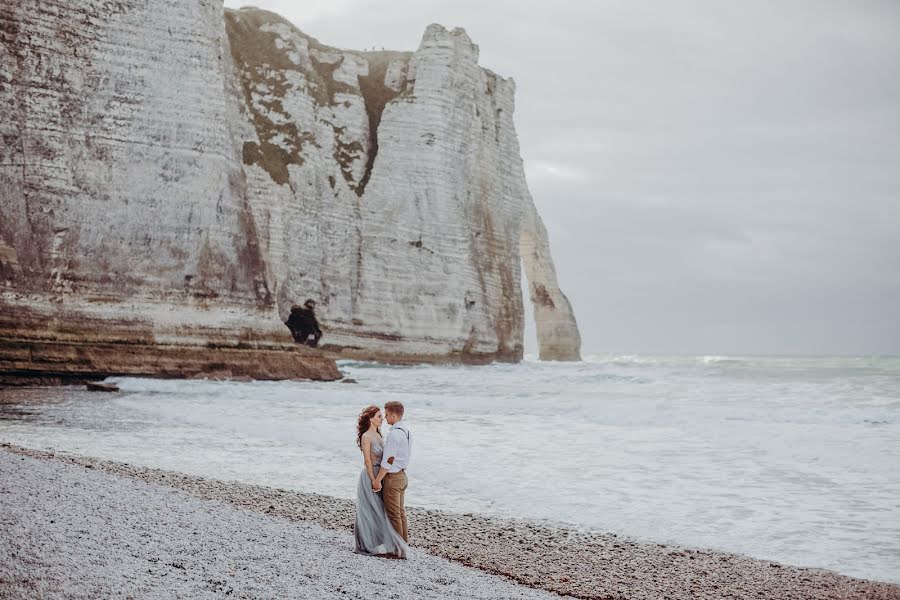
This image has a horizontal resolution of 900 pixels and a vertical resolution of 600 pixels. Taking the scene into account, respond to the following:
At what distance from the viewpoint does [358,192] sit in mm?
40938

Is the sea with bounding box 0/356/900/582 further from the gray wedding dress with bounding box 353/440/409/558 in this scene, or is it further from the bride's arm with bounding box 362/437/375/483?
the bride's arm with bounding box 362/437/375/483

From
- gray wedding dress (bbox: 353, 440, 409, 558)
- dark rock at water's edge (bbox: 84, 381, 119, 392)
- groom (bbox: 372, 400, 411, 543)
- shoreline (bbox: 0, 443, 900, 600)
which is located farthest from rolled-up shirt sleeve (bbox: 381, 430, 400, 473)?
dark rock at water's edge (bbox: 84, 381, 119, 392)

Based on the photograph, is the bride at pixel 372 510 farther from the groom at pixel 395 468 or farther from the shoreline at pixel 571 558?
the shoreline at pixel 571 558

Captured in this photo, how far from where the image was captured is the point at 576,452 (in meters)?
12.4

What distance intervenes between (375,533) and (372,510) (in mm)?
149

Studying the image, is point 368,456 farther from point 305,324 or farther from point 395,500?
point 305,324

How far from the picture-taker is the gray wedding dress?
6.11 meters

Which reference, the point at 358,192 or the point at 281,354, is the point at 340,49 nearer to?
the point at 358,192

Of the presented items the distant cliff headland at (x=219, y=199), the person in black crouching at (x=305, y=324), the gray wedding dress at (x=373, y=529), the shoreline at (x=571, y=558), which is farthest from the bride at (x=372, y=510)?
the person in black crouching at (x=305, y=324)

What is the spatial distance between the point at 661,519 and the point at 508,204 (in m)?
39.1

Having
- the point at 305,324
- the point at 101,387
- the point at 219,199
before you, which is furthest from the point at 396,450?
the point at 305,324

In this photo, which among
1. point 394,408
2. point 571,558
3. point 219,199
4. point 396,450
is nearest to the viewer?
point 394,408

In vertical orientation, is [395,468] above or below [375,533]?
above

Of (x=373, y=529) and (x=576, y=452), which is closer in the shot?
(x=373, y=529)
